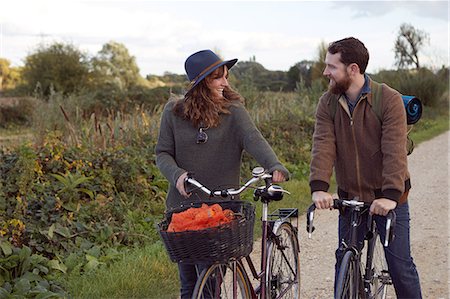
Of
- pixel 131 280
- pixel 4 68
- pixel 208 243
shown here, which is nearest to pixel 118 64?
pixel 4 68

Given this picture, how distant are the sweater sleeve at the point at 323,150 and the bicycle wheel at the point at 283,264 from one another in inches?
22.4

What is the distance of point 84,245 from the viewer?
618 centimetres

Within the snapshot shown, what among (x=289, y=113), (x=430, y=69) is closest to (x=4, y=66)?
(x=430, y=69)

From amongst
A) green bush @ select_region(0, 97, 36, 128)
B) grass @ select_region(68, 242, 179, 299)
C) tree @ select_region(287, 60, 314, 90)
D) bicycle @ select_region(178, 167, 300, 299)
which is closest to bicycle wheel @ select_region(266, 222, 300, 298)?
bicycle @ select_region(178, 167, 300, 299)

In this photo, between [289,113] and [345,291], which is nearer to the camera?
[345,291]

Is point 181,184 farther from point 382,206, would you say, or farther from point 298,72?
point 298,72

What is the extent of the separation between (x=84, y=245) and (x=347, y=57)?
3563 millimetres

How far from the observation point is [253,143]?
12.5 feet

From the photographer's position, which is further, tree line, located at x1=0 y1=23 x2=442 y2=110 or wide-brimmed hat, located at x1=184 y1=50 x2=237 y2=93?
tree line, located at x1=0 y1=23 x2=442 y2=110

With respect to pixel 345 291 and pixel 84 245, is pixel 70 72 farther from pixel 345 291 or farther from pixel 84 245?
pixel 345 291

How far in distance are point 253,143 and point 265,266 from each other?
78cm

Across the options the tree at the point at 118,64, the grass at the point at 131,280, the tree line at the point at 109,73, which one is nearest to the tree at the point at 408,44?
the tree line at the point at 109,73

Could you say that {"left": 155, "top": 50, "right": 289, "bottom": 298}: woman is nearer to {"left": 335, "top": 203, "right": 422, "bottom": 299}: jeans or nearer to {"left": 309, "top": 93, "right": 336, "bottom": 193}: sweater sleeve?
{"left": 309, "top": 93, "right": 336, "bottom": 193}: sweater sleeve

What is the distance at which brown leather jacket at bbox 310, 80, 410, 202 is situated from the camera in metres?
3.61
